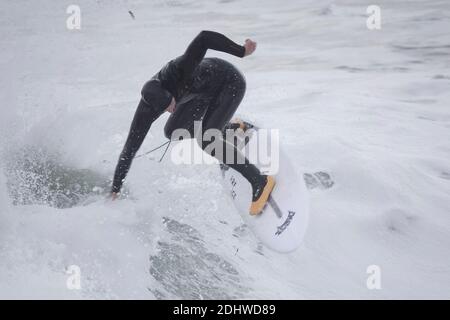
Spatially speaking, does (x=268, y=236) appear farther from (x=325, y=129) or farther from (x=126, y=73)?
(x=126, y=73)

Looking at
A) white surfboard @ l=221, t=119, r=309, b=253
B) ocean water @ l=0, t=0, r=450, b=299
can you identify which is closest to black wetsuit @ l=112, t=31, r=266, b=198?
white surfboard @ l=221, t=119, r=309, b=253

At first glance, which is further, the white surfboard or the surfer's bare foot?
the surfer's bare foot

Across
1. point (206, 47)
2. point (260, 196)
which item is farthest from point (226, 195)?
point (206, 47)

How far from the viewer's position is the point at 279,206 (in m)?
3.72

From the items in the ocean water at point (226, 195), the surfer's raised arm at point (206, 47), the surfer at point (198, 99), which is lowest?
the ocean water at point (226, 195)

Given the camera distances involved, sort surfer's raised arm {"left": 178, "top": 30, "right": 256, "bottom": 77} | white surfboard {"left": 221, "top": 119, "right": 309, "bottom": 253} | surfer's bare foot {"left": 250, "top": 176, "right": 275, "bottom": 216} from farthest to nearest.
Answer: surfer's bare foot {"left": 250, "top": 176, "right": 275, "bottom": 216}, white surfboard {"left": 221, "top": 119, "right": 309, "bottom": 253}, surfer's raised arm {"left": 178, "top": 30, "right": 256, "bottom": 77}

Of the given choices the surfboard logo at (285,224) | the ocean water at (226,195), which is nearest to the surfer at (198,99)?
the surfboard logo at (285,224)

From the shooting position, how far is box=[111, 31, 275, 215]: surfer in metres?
3.16

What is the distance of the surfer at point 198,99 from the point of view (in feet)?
10.4

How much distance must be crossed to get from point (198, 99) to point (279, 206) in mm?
1142

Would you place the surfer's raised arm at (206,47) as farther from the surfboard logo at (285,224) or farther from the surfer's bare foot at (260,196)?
the surfboard logo at (285,224)

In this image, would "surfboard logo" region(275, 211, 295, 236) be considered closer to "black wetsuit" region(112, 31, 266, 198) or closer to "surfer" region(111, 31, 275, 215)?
"surfer" region(111, 31, 275, 215)

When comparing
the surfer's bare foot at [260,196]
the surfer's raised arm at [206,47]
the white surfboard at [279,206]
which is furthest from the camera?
the surfer's bare foot at [260,196]

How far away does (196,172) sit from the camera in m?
4.62
